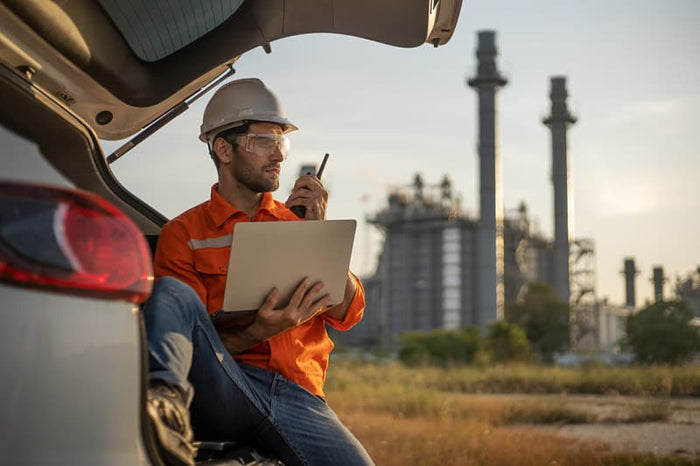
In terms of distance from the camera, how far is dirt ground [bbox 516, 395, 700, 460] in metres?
10.5

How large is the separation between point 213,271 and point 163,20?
0.72m

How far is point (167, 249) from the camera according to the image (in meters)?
2.71

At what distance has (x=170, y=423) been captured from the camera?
1638 millimetres

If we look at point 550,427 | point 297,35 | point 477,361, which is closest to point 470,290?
point 477,361

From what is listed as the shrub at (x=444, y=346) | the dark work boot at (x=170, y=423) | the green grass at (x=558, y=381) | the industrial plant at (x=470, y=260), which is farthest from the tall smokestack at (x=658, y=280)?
the dark work boot at (x=170, y=423)

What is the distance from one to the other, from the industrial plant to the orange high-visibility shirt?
39.8m

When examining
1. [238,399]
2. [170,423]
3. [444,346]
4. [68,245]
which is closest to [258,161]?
[238,399]

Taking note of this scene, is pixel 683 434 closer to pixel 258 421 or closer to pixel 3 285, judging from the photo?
pixel 258 421

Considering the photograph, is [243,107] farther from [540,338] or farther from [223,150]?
[540,338]

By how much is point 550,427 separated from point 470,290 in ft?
116

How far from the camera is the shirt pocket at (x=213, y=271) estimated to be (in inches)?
106

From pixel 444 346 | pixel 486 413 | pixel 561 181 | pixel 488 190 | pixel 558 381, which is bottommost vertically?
pixel 486 413

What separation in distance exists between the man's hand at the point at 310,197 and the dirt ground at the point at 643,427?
25.0ft

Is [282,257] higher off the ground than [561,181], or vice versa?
[561,181]
